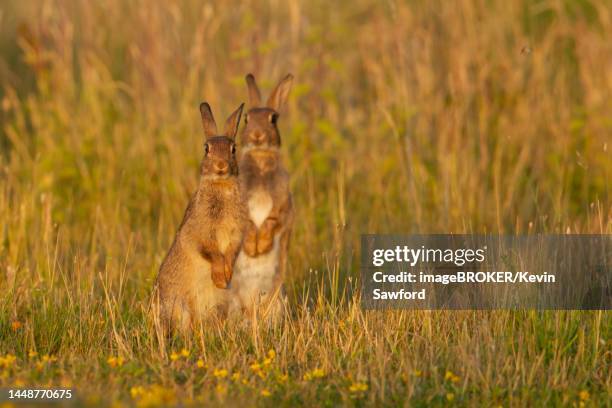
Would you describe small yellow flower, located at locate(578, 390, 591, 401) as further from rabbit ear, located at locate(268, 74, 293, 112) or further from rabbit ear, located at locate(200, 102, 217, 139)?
rabbit ear, located at locate(268, 74, 293, 112)

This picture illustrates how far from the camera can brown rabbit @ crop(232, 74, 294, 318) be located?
610 cm

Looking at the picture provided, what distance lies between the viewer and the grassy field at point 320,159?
17.8 ft

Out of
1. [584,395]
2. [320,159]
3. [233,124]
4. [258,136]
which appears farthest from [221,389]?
[320,159]

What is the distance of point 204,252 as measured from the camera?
5750 millimetres

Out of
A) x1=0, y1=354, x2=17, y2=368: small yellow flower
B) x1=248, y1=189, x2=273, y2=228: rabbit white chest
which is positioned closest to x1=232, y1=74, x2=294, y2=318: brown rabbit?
x1=248, y1=189, x2=273, y2=228: rabbit white chest

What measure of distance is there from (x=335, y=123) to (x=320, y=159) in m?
0.81

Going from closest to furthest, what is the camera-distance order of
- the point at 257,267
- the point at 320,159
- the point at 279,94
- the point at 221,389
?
1. the point at 221,389
2. the point at 257,267
3. the point at 279,94
4. the point at 320,159

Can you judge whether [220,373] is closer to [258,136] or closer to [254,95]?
[258,136]

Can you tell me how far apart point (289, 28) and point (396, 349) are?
4788 mm

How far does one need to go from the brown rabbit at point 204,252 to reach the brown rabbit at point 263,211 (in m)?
0.25

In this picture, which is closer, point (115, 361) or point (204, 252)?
point (115, 361)

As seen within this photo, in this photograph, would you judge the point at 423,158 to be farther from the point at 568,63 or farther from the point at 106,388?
the point at 106,388

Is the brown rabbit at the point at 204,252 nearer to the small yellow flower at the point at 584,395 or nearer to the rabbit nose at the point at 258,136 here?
the rabbit nose at the point at 258,136

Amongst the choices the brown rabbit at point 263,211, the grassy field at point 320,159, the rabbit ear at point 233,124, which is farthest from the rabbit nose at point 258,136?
the grassy field at point 320,159
